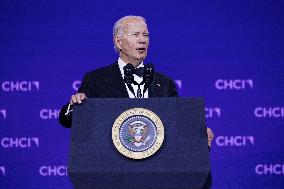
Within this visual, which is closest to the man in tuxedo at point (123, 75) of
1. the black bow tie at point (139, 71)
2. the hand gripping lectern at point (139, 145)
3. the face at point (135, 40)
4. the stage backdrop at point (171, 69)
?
the face at point (135, 40)

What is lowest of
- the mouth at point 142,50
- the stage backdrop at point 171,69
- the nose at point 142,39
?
the stage backdrop at point 171,69

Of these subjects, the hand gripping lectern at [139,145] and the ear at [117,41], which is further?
the ear at [117,41]

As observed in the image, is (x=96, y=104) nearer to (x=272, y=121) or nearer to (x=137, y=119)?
(x=137, y=119)

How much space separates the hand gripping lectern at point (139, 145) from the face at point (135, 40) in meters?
0.50

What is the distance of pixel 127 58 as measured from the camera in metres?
2.74

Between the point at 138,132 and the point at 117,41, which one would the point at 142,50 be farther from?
the point at 138,132

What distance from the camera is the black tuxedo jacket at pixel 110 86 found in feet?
8.54

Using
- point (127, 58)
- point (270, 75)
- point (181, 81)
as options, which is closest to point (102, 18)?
point (181, 81)

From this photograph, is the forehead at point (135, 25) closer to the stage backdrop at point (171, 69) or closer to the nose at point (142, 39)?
the nose at point (142, 39)

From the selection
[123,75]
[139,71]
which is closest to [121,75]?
[123,75]

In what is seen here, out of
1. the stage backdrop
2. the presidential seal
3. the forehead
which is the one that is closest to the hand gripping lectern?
the presidential seal

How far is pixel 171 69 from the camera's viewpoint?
447 cm

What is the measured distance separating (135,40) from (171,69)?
1913mm

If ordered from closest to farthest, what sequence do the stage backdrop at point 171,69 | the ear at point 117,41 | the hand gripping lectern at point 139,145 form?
the hand gripping lectern at point 139,145, the ear at point 117,41, the stage backdrop at point 171,69
